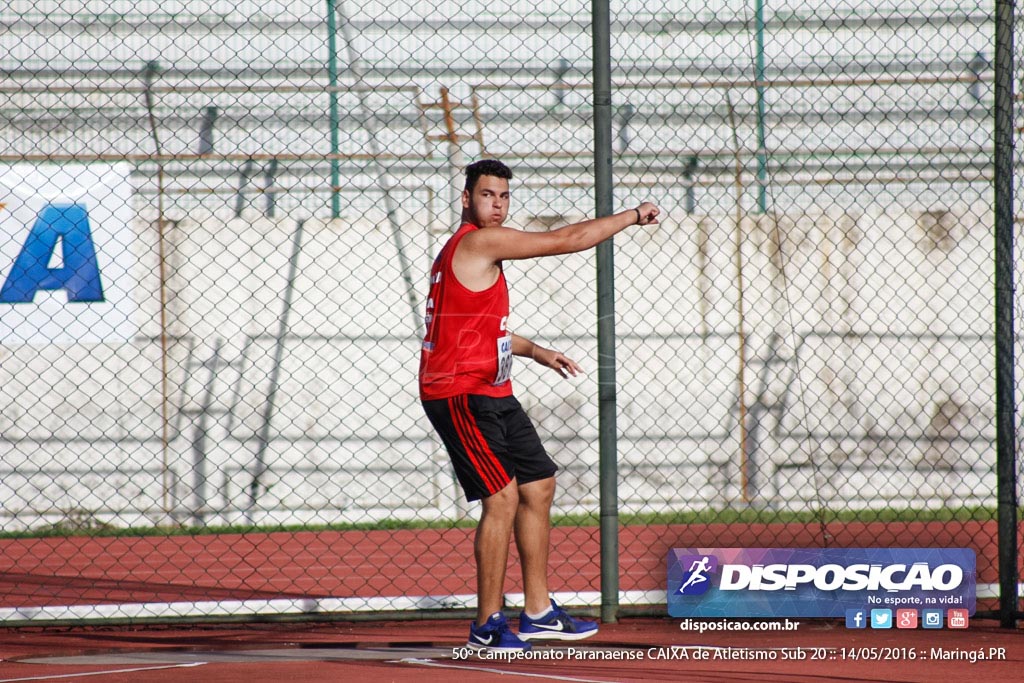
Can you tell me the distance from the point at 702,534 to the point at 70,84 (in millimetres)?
7894

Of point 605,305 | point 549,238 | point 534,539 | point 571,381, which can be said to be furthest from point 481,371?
point 571,381

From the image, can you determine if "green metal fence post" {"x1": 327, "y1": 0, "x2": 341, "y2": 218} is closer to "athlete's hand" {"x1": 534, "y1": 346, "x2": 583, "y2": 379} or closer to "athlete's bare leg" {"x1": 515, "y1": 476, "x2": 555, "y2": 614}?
"athlete's hand" {"x1": 534, "y1": 346, "x2": 583, "y2": 379}

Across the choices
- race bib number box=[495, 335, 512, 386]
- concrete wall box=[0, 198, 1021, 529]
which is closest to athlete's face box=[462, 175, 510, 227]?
race bib number box=[495, 335, 512, 386]

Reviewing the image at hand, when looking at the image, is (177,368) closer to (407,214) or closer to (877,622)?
(407,214)

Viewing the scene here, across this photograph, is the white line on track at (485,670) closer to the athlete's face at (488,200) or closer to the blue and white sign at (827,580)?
the blue and white sign at (827,580)

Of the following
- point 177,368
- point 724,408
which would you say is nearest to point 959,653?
point 724,408

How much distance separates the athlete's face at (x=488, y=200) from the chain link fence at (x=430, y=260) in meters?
5.15

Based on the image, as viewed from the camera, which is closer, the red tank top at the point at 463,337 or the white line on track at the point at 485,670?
the white line on track at the point at 485,670

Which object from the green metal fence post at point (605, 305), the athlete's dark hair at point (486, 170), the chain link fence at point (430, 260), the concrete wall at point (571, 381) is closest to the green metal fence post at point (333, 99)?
the chain link fence at point (430, 260)

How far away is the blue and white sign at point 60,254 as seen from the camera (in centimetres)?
940

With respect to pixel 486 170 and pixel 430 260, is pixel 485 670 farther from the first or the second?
pixel 430 260

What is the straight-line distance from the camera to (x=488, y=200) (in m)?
4.15

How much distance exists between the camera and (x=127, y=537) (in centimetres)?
902

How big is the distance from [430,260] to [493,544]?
20.4 feet
